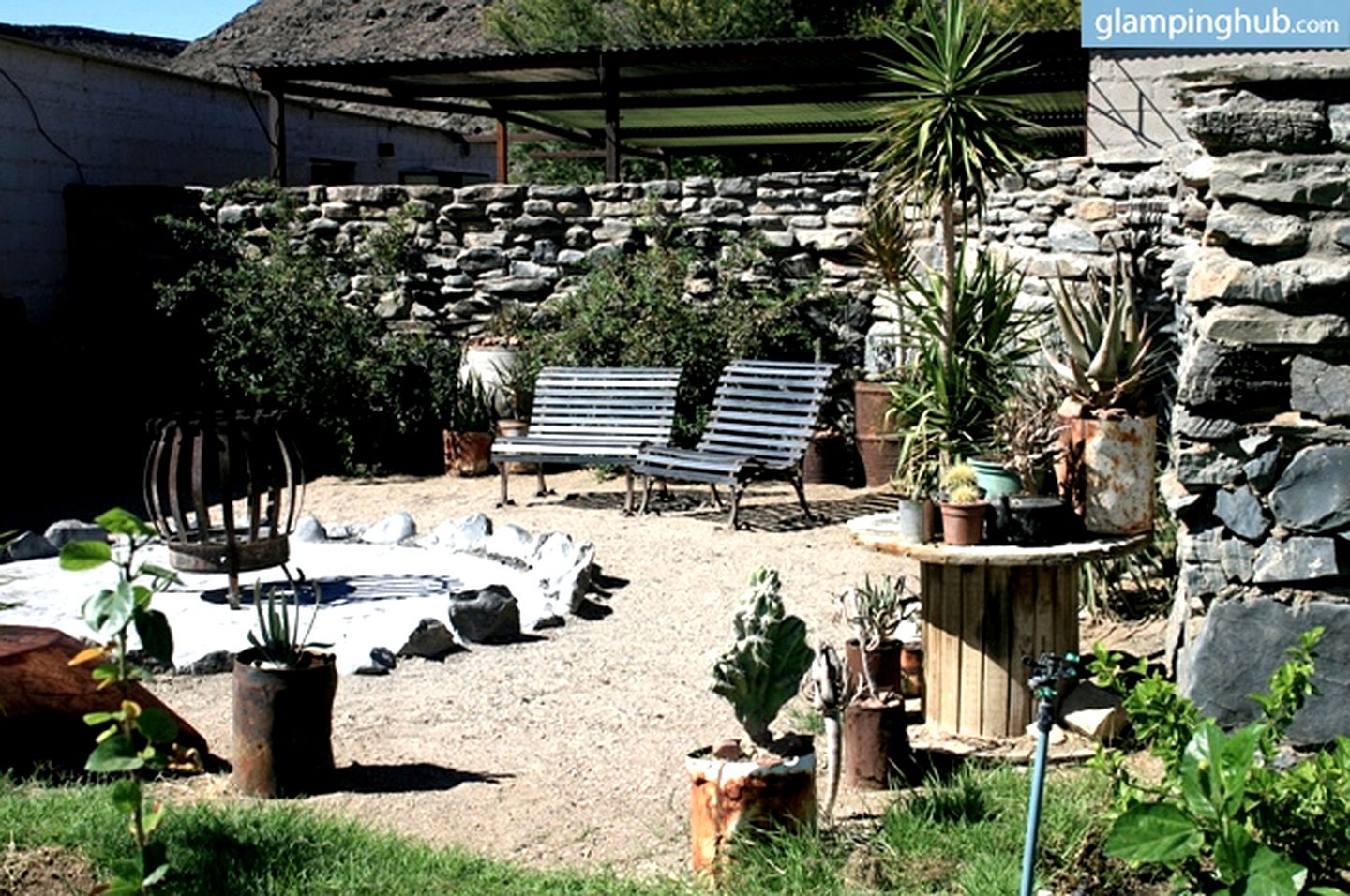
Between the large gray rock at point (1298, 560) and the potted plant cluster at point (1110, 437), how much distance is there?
0.59m

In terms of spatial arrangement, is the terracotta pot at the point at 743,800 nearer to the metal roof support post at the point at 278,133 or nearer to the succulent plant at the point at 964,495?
the succulent plant at the point at 964,495

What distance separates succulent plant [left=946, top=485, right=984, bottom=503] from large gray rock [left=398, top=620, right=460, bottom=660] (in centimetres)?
241

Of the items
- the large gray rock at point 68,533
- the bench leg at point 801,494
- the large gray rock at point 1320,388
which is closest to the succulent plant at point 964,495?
the large gray rock at point 1320,388

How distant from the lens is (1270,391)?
4.62 meters

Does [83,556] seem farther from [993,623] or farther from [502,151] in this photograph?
[502,151]

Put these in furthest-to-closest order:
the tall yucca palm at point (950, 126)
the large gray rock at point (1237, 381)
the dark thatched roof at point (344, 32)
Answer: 1. the dark thatched roof at point (344, 32)
2. the tall yucca palm at point (950, 126)
3. the large gray rock at point (1237, 381)

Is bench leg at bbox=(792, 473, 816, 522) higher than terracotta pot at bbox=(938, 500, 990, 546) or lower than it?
lower

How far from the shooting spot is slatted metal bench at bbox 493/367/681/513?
396 inches

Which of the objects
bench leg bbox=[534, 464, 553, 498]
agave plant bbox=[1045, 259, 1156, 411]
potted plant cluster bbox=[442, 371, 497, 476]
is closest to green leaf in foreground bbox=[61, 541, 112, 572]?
agave plant bbox=[1045, 259, 1156, 411]

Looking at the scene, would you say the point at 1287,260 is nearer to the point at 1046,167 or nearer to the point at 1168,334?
the point at 1168,334

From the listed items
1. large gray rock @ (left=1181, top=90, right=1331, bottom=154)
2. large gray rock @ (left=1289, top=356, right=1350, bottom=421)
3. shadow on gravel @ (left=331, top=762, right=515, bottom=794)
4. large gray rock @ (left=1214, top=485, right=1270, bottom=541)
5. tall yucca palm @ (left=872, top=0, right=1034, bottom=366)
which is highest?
tall yucca palm @ (left=872, top=0, right=1034, bottom=366)

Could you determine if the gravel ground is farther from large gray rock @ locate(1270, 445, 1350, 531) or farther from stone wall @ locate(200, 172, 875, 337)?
stone wall @ locate(200, 172, 875, 337)

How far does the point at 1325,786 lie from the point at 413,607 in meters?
4.63

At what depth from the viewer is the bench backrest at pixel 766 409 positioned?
31.8 ft
